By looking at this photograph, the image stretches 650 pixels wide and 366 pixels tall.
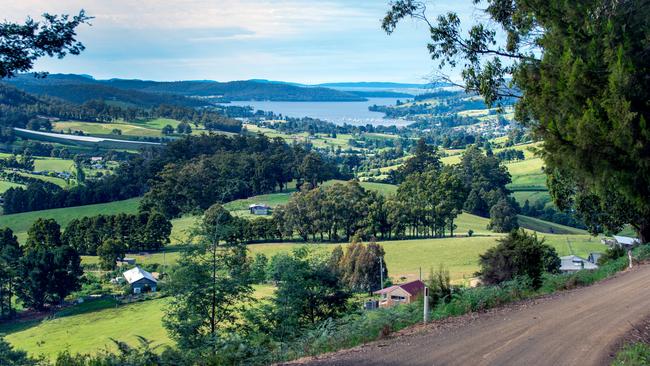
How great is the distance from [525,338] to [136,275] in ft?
118

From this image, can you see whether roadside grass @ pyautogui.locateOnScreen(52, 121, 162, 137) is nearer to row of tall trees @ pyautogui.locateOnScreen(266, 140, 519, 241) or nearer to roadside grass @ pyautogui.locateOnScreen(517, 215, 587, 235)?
row of tall trees @ pyautogui.locateOnScreen(266, 140, 519, 241)

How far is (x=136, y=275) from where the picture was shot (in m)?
41.7

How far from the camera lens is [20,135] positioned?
110 metres

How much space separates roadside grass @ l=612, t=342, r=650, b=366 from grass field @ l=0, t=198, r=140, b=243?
5747 centimetres

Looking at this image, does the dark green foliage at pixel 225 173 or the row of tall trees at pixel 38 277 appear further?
the dark green foliage at pixel 225 173

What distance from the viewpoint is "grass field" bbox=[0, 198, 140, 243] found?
62.0 metres

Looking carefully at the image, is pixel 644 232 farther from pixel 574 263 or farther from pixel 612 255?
pixel 574 263

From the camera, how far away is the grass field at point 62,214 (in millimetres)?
62000

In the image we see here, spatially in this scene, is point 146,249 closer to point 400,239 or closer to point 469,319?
point 400,239

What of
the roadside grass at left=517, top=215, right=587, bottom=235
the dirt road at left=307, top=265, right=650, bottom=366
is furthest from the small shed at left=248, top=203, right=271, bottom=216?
the dirt road at left=307, top=265, right=650, bottom=366

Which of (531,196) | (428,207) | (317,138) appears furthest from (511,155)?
(317,138)

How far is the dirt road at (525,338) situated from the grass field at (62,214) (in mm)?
54917

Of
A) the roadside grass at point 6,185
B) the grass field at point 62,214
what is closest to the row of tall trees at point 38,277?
the grass field at point 62,214

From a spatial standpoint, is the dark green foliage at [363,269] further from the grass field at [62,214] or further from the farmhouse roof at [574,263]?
the grass field at [62,214]
